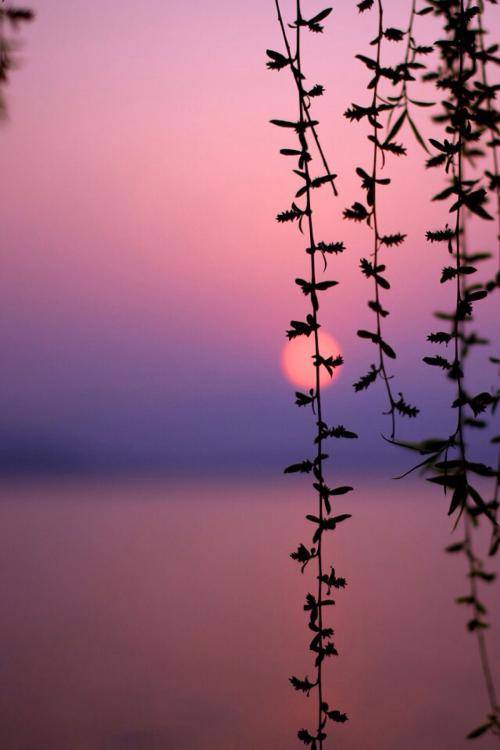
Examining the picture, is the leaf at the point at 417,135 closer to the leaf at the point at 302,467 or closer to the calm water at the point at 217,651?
the leaf at the point at 302,467

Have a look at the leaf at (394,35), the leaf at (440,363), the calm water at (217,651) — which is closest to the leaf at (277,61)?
the leaf at (394,35)

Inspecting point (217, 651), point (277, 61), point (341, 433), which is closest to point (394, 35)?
point (277, 61)

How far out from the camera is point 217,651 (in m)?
13.9

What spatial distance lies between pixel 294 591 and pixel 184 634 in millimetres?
4401

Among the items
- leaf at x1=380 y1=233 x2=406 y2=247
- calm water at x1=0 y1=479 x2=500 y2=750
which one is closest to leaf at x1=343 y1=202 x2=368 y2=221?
leaf at x1=380 y1=233 x2=406 y2=247

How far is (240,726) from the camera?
436 inches

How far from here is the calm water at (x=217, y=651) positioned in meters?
11.0

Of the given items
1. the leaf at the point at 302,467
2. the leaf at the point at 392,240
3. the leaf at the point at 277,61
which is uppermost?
the leaf at the point at 277,61

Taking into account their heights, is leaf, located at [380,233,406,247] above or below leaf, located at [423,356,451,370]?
above

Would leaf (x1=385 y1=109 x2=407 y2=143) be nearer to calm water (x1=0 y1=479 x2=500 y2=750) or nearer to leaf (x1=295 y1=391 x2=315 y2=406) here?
leaf (x1=295 y1=391 x2=315 y2=406)

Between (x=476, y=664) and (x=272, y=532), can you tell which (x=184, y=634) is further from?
(x=272, y=532)

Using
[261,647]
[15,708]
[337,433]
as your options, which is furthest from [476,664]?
[337,433]

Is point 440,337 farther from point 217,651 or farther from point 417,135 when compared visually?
point 217,651

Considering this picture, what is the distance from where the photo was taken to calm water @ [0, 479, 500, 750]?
1097cm
